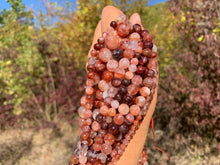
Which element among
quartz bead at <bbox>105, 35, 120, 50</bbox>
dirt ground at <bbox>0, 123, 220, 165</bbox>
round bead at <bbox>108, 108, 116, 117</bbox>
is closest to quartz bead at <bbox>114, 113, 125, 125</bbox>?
round bead at <bbox>108, 108, 116, 117</bbox>

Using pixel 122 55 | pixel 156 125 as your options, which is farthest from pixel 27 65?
pixel 122 55

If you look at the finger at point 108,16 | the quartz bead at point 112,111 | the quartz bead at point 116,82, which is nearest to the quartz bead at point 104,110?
the quartz bead at point 112,111

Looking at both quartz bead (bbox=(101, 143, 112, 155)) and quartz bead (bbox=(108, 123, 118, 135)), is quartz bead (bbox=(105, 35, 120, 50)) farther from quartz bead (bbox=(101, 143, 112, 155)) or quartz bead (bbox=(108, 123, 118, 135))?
quartz bead (bbox=(101, 143, 112, 155))

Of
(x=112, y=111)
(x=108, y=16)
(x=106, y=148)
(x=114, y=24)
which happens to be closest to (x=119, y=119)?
(x=112, y=111)

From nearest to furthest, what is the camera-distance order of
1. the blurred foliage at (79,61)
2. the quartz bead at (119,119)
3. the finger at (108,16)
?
the quartz bead at (119,119) < the finger at (108,16) < the blurred foliage at (79,61)

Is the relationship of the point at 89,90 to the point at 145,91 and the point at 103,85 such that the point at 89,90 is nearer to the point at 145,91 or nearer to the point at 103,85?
the point at 103,85

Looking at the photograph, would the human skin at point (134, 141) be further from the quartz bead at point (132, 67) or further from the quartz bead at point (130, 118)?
the quartz bead at point (132, 67)
